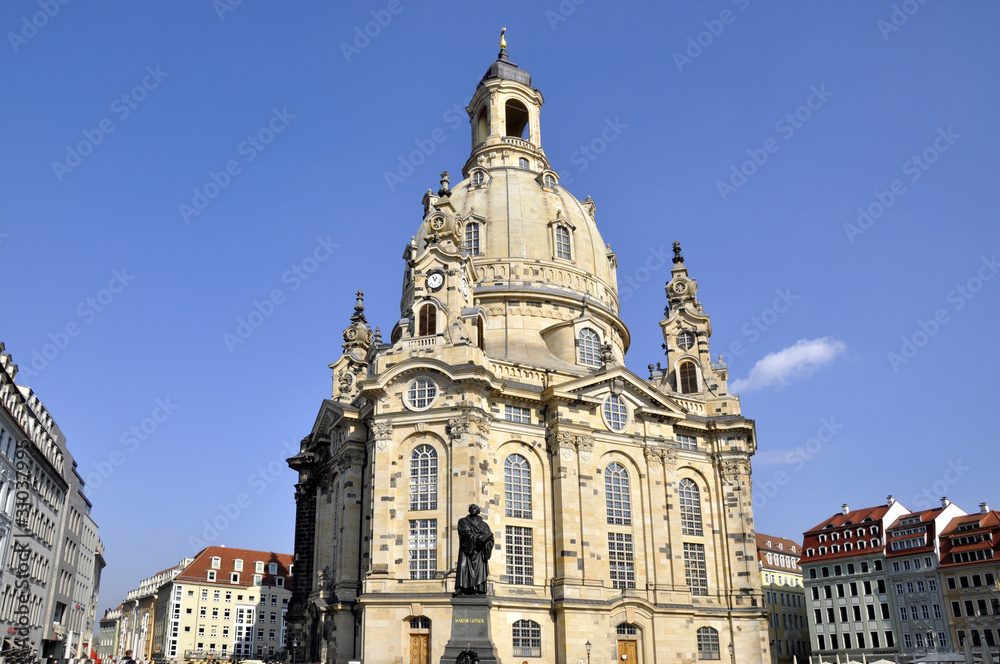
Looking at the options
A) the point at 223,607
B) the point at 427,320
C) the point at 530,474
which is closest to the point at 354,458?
the point at 427,320

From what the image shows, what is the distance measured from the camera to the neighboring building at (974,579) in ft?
231

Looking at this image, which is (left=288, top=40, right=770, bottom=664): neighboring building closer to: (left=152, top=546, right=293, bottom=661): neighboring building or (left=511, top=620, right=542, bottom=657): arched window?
(left=511, top=620, right=542, bottom=657): arched window

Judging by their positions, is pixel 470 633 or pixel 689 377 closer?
pixel 470 633

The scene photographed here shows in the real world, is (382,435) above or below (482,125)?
below

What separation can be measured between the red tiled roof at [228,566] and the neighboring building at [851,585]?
2244 inches

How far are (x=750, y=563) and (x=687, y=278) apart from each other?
21.8 m

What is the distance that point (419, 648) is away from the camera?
4362 cm

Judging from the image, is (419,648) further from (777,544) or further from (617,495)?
(777,544)

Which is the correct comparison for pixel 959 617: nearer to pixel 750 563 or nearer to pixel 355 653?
pixel 750 563

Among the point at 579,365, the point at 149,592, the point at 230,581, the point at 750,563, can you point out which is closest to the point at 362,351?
the point at 579,365

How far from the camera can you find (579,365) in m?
56.9

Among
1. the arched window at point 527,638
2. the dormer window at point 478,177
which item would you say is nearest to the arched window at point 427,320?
the dormer window at point 478,177

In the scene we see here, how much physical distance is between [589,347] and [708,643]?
20.1 metres

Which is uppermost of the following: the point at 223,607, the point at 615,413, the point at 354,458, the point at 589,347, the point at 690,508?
the point at 589,347
